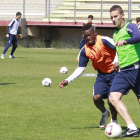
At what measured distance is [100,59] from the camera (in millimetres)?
6145

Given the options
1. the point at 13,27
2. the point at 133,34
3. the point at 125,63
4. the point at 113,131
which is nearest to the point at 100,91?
the point at 125,63

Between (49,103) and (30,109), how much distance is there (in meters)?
0.81

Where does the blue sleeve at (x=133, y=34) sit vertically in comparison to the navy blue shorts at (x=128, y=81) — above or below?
above

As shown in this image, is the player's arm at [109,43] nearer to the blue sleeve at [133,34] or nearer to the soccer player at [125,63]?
the soccer player at [125,63]

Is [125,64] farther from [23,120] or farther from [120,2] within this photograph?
[120,2]

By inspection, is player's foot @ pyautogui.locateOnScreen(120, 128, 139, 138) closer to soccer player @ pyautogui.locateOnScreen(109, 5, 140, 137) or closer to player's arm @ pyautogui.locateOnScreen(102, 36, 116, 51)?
soccer player @ pyautogui.locateOnScreen(109, 5, 140, 137)

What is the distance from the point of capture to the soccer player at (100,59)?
6.03m

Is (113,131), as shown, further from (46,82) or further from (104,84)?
(46,82)

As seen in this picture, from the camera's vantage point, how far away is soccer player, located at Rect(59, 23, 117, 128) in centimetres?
603

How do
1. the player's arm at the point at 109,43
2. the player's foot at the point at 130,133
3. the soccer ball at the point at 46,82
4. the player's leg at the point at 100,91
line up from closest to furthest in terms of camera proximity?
1. the player's foot at the point at 130,133
2. the player's arm at the point at 109,43
3. the player's leg at the point at 100,91
4. the soccer ball at the point at 46,82

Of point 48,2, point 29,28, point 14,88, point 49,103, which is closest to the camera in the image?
point 49,103

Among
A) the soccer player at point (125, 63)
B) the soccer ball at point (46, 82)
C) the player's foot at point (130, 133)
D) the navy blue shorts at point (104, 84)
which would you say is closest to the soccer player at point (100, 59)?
the navy blue shorts at point (104, 84)

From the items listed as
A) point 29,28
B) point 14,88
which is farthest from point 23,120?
point 29,28

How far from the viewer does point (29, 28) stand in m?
28.5
